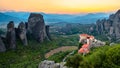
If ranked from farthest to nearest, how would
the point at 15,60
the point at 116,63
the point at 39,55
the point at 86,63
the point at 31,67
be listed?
the point at 39,55
the point at 15,60
the point at 31,67
the point at 86,63
the point at 116,63

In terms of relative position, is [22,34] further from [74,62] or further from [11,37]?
[74,62]

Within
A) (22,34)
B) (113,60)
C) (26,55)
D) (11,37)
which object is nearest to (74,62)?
(113,60)

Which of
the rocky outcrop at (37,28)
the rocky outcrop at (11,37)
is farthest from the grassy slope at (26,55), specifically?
the rocky outcrop at (37,28)

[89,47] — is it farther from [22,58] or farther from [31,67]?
[22,58]

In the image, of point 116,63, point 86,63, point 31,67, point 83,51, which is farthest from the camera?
point 31,67

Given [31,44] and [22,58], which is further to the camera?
[31,44]

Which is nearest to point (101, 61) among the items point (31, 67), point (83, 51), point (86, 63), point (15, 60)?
point (86, 63)

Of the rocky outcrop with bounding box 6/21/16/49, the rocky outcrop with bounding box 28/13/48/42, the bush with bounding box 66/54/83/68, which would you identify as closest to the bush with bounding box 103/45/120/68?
the bush with bounding box 66/54/83/68

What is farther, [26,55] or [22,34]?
[22,34]
